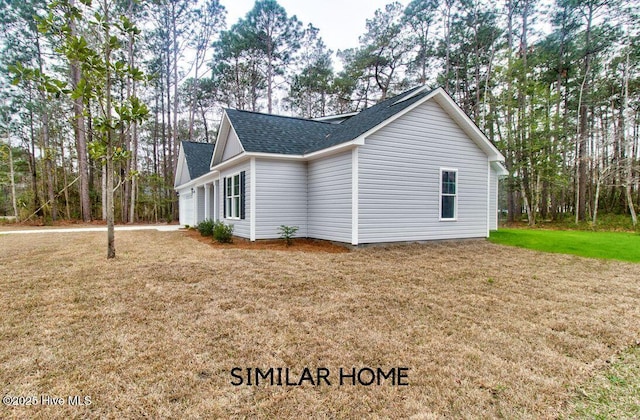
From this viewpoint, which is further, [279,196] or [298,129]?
[298,129]

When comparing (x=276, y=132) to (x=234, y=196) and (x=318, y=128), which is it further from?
(x=234, y=196)

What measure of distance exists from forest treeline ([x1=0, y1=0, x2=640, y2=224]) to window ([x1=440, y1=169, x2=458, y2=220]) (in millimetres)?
8700

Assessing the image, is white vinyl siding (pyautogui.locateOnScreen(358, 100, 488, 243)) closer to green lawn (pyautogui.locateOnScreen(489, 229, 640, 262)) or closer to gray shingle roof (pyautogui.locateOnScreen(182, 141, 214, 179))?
green lawn (pyautogui.locateOnScreen(489, 229, 640, 262))

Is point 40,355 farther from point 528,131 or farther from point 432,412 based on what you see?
point 528,131

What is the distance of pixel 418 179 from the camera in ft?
29.6

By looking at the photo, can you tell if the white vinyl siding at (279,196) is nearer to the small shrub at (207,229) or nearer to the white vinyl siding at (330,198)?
the white vinyl siding at (330,198)

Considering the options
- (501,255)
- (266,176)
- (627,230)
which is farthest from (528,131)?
(266,176)

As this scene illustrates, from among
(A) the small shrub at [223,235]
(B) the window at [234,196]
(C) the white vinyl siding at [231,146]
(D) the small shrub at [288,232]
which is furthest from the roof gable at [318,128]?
(A) the small shrub at [223,235]

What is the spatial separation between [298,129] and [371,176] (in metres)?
4.34

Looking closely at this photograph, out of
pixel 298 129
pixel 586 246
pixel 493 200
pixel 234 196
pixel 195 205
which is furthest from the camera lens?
pixel 195 205

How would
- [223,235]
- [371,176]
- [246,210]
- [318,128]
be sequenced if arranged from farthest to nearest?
[318,128]
[246,210]
[223,235]
[371,176]

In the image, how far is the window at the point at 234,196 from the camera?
398 inches

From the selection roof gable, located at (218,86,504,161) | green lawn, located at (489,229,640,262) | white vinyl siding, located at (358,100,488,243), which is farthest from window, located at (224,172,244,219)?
green lawn, located at (489,229,640,262)

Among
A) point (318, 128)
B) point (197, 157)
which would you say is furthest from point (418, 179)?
point (197, 157)
